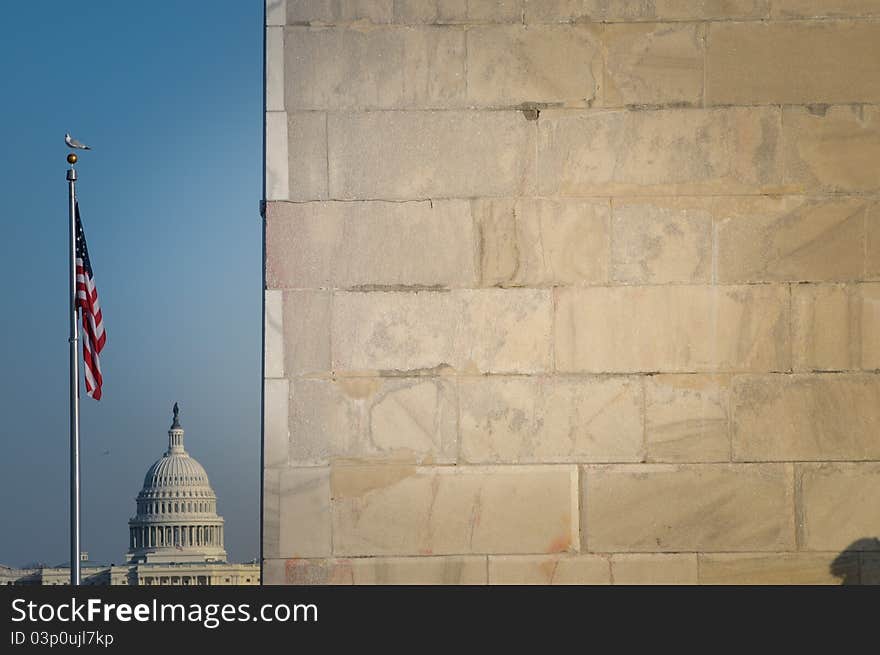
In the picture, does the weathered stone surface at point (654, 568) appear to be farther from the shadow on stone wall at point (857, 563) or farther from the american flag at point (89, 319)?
the american flag at point (89, 319)

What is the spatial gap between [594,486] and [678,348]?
0.89 metres

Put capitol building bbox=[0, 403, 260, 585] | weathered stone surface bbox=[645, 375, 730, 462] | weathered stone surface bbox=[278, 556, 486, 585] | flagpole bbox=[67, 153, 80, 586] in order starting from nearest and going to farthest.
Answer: weathered stone surface bbox=[278, 556, 486, 585] < weathered stone surface bbox=[645, 375, 730, 462] < flagpole bbox=[67, 153, 80, 586] < capitol building bbox=[0, 403, 260, 585]

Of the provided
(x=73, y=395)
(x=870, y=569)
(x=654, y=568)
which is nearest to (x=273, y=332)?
(x=654, y=568)

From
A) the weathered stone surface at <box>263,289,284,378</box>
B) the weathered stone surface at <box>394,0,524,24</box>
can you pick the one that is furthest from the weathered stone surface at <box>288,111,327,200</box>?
the weathered stone surface at <box>394,0,524,24</box>

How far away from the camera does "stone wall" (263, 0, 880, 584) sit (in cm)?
850

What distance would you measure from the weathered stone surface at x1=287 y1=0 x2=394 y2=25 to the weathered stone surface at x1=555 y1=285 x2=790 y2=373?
1.86 metres

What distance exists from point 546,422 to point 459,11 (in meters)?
2.34

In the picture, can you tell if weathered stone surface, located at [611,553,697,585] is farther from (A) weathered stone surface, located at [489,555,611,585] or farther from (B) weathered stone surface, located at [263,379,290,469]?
(B) weathered stone surface, located at [263,379,290,469]

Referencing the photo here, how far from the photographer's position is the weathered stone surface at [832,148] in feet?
28.3

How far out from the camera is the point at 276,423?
8.49 meters

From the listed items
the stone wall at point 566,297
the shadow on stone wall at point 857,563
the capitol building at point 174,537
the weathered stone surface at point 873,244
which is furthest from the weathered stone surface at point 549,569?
the capitol building at point 174,537

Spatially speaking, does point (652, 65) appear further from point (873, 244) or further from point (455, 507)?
point (455, 507)
